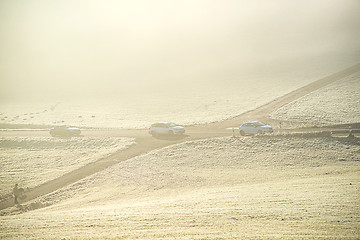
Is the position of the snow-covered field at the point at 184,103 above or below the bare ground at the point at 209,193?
above

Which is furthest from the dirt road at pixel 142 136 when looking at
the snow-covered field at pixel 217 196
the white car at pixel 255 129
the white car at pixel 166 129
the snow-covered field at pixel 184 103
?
the snow-covered field at pixel 184 103

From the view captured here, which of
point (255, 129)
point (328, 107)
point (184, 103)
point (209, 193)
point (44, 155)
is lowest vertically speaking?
point (209, 193)

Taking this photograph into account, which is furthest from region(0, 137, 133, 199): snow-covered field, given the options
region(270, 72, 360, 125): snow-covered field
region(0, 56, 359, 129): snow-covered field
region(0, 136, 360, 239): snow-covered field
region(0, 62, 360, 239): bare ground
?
region(270, 72, 360, 125): snow-covered field

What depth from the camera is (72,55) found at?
182625 mm

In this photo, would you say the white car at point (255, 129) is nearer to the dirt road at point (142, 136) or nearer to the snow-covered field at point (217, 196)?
the snow-covered field at point (217, 196)

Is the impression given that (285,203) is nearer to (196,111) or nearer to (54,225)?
(54,225)

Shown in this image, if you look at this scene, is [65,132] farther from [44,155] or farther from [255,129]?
[255,129]

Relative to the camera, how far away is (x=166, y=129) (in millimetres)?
33312

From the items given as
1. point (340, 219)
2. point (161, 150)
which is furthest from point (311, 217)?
point (161, 150)

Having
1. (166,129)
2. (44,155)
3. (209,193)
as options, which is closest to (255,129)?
(166,129)

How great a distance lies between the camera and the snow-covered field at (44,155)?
25.0 metres

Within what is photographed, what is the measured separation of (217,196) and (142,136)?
21563mm

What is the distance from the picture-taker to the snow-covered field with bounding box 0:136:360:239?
10766mm

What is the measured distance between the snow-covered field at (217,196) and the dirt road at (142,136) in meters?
1.75
